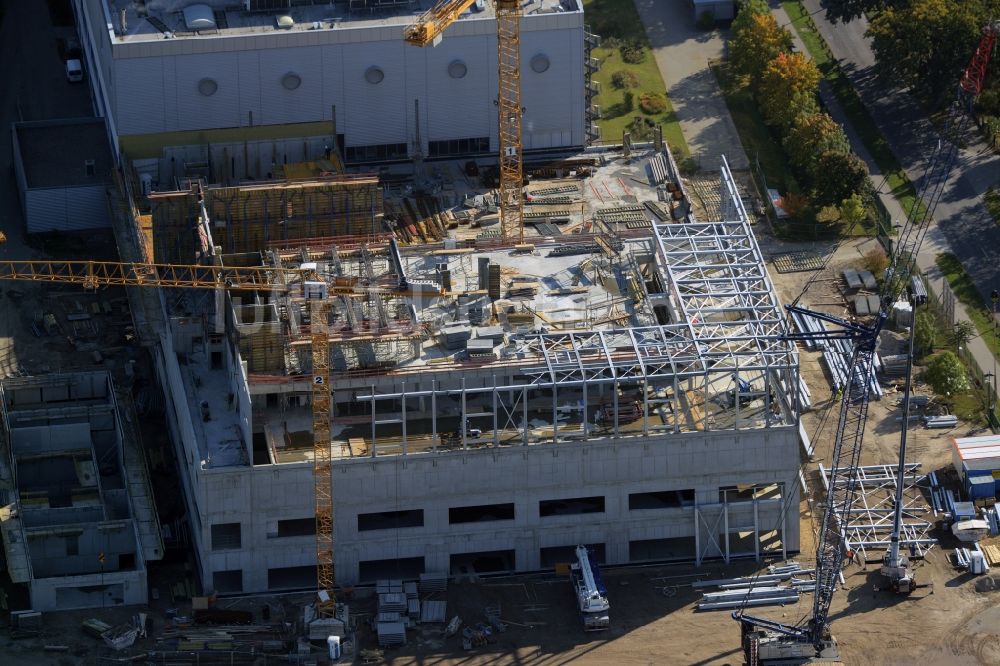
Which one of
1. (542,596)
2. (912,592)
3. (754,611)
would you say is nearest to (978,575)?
(912,592)

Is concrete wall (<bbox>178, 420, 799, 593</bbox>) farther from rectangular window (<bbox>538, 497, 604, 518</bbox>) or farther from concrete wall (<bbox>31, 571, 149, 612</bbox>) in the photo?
concrete wall (<bbox>31, 571, 149, 612</bbox>)

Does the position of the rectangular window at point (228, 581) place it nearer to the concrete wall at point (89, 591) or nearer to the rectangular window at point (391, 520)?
the concrete wall at point (89, 591)

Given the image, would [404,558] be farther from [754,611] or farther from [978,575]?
[978,575]

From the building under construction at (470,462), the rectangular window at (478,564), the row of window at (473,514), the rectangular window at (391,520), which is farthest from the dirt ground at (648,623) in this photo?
the rectangular window at (391,520)

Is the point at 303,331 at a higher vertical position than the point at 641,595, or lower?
higher

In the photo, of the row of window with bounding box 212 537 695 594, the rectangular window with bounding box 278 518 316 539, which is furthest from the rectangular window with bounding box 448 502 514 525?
the rectangular window with bounding box 278 518 316 539

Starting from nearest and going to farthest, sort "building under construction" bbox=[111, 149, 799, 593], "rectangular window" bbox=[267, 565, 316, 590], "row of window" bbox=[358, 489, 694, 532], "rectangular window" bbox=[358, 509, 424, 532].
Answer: "building under construction" bbox=[111, 149, 799, 593], "rectangular window" bbox=[358, 509, 424, 532], "row of window" bbox=[358, 489, 694, 532], "rectangular window" bbox=[267, 565, 316, 590]
